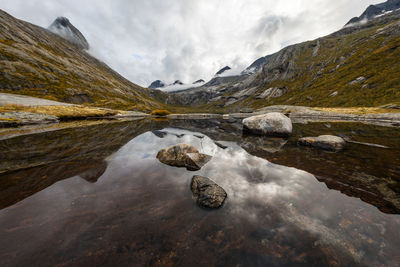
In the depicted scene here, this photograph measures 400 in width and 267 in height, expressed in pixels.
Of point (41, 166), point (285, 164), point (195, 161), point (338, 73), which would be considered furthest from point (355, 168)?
point (338, 73)

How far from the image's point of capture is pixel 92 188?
5.71 meters

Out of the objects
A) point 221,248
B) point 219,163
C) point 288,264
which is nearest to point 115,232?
point 221,248

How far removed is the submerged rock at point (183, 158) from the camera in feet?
25.8

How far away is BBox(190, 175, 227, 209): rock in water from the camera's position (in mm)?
4875

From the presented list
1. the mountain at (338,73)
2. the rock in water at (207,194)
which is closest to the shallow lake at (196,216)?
the rock in water at (207,194)

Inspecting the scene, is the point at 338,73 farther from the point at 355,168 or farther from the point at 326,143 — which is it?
the point at 355,168

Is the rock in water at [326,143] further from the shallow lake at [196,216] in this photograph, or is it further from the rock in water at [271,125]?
the rock in water at [271,125]

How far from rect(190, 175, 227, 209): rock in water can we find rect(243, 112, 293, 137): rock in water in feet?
43.2

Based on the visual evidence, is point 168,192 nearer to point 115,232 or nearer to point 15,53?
point 115,232

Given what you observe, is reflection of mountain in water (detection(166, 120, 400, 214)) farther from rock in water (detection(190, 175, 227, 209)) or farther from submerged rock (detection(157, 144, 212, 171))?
rock in water (detection(190, 175, 227, 209))

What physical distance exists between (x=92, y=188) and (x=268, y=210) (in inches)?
255

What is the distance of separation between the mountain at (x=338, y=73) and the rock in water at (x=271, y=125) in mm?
64126

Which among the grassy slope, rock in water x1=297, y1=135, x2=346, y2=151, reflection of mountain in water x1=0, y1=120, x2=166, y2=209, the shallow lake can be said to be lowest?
reflection of mountain in water x1=0, y1=120, x2=166, y2=209

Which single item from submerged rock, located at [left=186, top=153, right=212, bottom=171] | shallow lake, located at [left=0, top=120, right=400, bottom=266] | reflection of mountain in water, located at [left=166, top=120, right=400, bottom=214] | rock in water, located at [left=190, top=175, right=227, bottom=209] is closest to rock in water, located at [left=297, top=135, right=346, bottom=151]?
reflection of mountain in water, located at [left=166, top=120, right=400, bottom=214]
